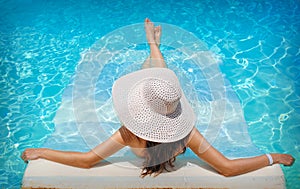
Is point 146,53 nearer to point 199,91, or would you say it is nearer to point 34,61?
point 199,91

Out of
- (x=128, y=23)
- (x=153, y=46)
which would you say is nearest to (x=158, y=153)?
(x=153, y=46)

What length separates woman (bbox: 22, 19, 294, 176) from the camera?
2203 millimetres

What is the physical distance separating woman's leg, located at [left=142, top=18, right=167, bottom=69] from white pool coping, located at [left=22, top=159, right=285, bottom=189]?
53.3 inches

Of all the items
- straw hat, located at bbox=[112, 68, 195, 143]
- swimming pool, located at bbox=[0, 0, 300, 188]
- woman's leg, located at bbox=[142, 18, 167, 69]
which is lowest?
swimming pool, located at bbox=[0, 0, 300, 188]

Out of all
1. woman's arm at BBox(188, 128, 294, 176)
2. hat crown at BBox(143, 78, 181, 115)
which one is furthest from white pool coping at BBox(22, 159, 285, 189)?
hat crown at BBox(143, 78, 181, 115)

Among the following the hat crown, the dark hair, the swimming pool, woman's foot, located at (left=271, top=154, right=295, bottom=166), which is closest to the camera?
the hat crown

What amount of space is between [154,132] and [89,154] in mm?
684

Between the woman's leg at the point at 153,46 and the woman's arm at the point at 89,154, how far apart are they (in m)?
1.26

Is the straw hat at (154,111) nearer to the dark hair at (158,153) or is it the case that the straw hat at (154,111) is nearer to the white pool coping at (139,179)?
the dark hair at (158,153)

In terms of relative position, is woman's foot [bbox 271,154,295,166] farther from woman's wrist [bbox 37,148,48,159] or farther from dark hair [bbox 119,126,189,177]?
woman's wrist [bbox 37,148,48,159]

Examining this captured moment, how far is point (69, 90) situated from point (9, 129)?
0.88 metres

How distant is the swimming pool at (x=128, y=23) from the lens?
4039 millimetres

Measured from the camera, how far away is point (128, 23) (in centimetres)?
577

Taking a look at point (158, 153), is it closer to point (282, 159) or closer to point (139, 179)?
point (139, 179)
